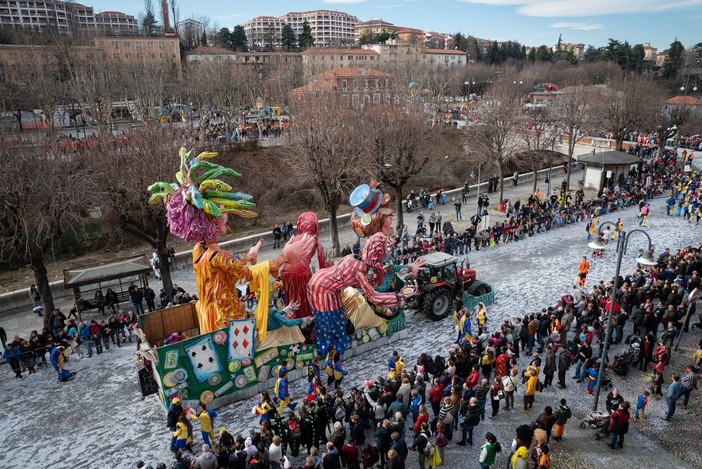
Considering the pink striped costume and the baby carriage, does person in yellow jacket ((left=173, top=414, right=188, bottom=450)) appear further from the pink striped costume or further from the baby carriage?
the baby carriage

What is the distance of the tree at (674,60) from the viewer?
97875 mm

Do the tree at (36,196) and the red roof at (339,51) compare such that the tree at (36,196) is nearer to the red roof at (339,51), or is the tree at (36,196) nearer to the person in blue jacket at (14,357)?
the person in blue jacket at (14,357)

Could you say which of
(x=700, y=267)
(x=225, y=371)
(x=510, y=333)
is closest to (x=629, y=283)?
(x=700, y=267)

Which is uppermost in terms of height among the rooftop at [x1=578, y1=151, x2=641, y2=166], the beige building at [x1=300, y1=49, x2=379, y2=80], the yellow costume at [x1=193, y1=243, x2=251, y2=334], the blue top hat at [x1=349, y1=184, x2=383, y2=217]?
the beige building at [x1=300, y1=49, x2=379, y2=80]

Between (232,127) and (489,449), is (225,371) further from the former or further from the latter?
(232,127)

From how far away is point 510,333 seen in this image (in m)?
15.2

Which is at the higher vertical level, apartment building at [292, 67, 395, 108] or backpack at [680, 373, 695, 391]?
apartment building at [292, 67, 395, 108]

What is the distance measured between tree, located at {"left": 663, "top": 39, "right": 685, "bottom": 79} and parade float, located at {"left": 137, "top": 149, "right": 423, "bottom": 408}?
349 feet

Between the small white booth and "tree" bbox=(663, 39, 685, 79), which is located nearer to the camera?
the small white booth

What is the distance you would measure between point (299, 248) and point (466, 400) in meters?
6.00

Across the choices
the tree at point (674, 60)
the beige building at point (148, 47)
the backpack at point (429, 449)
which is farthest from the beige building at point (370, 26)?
the backpack at point (429, 449)

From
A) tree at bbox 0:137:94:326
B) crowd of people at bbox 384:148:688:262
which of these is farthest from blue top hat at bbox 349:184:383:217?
tree at bbox 0:137:94:326

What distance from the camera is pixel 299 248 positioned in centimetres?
1438

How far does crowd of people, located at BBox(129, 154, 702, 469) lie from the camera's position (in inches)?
404
